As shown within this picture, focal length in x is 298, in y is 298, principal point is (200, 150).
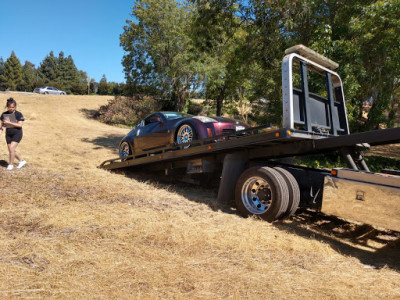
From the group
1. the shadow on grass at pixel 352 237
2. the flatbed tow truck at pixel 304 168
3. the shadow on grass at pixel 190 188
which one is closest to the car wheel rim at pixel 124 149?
the shadow on grass at pixel 190 188

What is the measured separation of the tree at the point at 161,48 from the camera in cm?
2080

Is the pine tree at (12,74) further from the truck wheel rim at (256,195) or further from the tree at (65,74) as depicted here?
the truck wheel rim at (256,195)

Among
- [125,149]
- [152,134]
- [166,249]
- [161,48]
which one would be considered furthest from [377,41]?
[161,48]

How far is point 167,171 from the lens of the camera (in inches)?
263

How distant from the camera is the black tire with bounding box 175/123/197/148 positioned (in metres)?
6.06

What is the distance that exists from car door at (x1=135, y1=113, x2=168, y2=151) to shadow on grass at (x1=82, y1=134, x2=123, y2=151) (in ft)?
20.9

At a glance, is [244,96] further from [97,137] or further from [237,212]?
[237,212]

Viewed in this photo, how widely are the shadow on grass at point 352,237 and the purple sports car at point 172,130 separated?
2191mm

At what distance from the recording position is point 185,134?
6.29 m

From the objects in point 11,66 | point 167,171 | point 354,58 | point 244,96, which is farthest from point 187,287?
point 11,66

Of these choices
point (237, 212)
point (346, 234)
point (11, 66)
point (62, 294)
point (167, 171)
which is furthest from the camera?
point (11, 66)

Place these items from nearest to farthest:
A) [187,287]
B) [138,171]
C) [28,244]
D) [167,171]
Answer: [187,287], [28,244], [167,171], [138,171]

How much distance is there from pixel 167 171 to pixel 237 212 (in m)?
2.24

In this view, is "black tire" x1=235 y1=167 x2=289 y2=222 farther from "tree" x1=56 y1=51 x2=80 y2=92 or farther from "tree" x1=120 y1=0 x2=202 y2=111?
"tree" x1=56 y1=51 x2=80 y2=92
